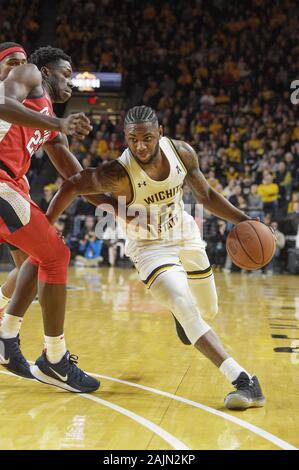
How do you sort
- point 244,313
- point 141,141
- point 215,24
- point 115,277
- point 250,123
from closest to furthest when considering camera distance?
point 141,141
point 244,313
point 115,277
point 250,123
point 215,24

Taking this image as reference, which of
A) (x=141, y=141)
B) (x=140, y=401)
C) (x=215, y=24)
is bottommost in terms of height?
(x=140, y=401)

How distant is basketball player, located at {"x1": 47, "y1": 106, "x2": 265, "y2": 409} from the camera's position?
11.6 feet

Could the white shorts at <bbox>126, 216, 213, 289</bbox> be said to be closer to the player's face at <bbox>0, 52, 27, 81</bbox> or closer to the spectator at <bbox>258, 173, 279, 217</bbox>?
the player's face at <bbox>0, 52, 27, 81</bbox>

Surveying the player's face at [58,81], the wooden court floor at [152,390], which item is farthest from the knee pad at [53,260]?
the player's face at [58,81]

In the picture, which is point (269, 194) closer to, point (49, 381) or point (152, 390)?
point (152, 390)

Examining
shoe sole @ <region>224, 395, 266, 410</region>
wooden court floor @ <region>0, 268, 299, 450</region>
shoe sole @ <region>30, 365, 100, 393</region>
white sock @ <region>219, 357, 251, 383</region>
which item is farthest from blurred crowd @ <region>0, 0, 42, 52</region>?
shoe sole @ <region>224, 395, 266, 410</region>

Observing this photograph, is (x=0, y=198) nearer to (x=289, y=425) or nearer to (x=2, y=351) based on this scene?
(x=2, y=351)

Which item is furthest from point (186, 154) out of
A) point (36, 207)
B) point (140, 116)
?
point (36, 207)

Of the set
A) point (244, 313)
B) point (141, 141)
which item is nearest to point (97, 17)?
point (244, 313)

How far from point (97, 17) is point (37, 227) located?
18228mm

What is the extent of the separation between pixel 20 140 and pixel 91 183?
18.9 inches

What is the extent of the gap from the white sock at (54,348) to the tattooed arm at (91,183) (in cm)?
69

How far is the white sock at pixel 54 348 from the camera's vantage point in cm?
377

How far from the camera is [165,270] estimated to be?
3.82m
